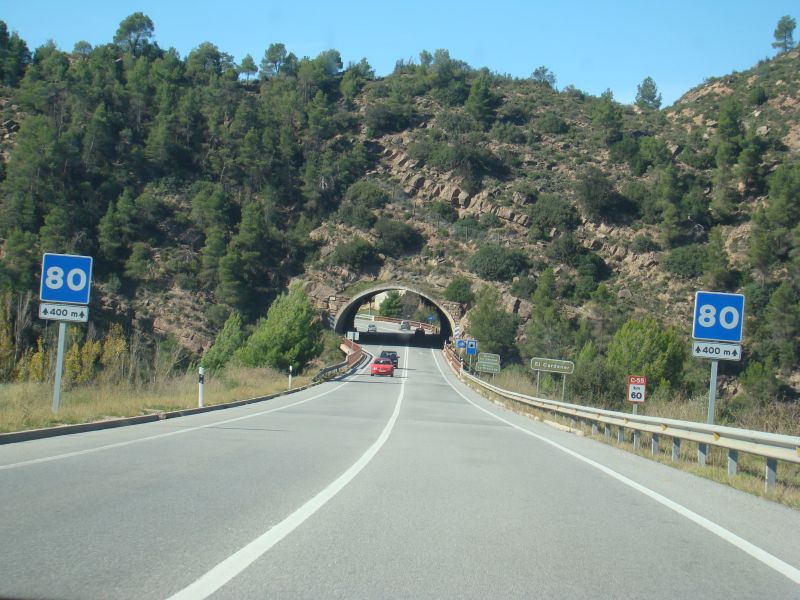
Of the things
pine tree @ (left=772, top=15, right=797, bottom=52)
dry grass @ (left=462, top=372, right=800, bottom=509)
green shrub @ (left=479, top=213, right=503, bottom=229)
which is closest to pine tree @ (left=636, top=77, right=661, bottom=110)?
pine tree @ (left=772, top=15, right=797, bottom=52)

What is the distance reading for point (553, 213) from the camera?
89.9 metres

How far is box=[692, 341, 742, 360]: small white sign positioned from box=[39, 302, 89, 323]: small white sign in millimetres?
12274

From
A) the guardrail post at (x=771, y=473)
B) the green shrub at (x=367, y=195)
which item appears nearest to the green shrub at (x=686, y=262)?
the green shrub at (x=367, y=195)

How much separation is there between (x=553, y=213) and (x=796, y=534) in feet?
278

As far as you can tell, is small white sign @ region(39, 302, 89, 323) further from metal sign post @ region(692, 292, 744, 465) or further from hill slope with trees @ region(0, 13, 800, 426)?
hill slope with trees @ region(0, 13, 800, 426)

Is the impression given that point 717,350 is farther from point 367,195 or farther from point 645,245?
point 367,195

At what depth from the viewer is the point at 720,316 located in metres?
14.8

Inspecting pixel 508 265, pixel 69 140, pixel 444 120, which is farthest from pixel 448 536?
pixel 444 120

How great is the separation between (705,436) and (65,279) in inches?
498

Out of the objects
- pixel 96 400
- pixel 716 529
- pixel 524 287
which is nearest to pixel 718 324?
pixel 716 529

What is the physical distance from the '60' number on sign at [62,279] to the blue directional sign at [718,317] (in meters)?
12.4

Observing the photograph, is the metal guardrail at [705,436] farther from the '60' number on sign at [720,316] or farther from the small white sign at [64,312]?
the small white sign at [64,312]

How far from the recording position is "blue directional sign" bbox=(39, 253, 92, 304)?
50.5 ft

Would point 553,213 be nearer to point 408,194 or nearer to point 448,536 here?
point 408,194
